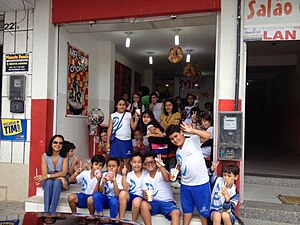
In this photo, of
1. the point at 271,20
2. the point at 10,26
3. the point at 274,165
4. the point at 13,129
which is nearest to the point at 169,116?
the point at 271,20

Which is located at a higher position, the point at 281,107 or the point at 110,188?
the point at 281,107

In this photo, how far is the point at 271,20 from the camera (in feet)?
13.3

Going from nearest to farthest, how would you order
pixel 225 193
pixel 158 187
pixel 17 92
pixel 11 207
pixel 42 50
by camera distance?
pixel 225 193 < pixel 158 187 < pixel 11 207 < pixel 42 50 < pixel 17 92

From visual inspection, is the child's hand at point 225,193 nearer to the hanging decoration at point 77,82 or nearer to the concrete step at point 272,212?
the concrete step at point 272,212

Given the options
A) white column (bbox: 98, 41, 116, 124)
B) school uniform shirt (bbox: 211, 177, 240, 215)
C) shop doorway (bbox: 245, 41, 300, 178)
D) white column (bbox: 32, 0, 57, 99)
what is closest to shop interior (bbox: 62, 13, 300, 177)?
shop doorway (bbox: 245, 41, 300, 178)

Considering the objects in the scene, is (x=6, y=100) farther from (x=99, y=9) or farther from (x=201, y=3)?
(x=201, y=3)

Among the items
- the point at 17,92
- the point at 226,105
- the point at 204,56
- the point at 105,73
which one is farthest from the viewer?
the point at 204,56

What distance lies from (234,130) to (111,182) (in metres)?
1.76

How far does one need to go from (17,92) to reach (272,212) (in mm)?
4250

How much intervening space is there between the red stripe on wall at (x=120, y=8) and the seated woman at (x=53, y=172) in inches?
76.1

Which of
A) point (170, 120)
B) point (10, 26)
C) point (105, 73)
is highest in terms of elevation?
point (10, 26)

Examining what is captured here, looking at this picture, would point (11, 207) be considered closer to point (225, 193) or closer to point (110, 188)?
point (110, 188)

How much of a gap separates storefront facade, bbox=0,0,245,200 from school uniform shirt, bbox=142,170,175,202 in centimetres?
105

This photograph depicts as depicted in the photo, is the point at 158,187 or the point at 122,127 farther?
the point at 122,127
